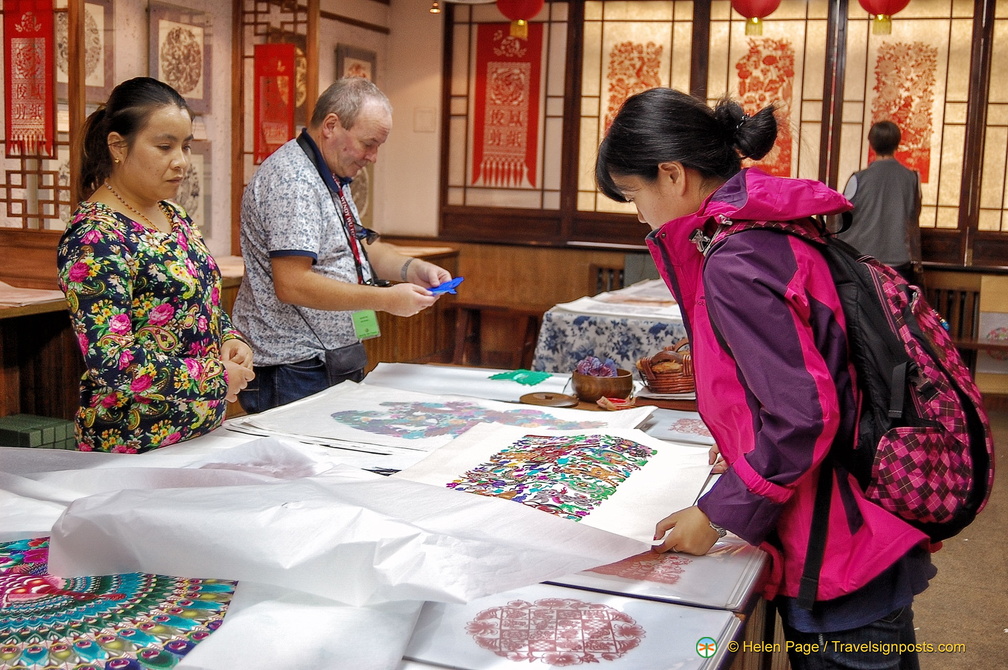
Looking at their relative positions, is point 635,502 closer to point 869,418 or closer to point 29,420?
point 869,418

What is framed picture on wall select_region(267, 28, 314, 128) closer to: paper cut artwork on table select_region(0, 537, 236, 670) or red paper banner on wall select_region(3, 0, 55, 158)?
red paper banner on wall select_region(3, 0, 55, 158)

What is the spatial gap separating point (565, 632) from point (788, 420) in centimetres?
34

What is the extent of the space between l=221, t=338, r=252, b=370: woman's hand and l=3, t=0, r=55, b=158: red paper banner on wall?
2.46 meters

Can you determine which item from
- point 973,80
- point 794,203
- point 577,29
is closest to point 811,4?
point 973,80

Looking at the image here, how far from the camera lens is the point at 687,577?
117cm

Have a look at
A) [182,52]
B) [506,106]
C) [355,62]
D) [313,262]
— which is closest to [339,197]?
[313,262]

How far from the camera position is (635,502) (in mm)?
1391

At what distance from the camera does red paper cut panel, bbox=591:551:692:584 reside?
1.16 m

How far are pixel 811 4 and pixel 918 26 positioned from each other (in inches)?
26.8

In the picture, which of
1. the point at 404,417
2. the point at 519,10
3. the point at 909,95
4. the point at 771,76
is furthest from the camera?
the point at 771,76

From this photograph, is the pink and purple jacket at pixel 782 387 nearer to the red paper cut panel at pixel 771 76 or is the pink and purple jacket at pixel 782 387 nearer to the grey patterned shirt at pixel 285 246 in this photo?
the grey patterned shirt at pixel 285 246

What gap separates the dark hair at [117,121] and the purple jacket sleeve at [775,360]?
115 cm

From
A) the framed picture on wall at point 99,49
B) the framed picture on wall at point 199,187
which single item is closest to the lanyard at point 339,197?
the framed picture on wall at point 99,49

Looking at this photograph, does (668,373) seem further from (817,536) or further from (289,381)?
(817,536)
